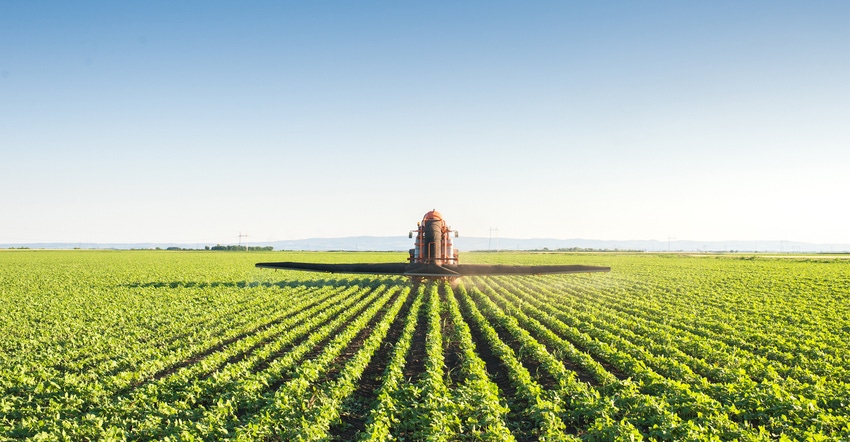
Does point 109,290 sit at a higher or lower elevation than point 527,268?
lower

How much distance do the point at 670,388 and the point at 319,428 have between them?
615 cm

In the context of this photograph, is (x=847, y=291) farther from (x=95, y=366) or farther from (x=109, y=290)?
(x=109, y=290)

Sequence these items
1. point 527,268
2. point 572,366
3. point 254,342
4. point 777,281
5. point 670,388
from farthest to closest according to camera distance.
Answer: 1. point 777,281
2. point 527,268
3. point 254,342
4. point 572,366
5. point 670,388

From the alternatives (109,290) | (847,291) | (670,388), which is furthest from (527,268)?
(109,290)

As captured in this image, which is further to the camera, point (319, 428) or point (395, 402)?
point (395, 402)

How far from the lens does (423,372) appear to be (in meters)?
9.70

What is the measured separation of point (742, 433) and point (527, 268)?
1392 cm

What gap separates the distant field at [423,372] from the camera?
664cm

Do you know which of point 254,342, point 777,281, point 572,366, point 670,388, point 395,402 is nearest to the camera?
point 395,402

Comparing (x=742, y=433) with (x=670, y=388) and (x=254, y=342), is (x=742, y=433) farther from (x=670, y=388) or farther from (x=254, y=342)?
(x=254, y=342)

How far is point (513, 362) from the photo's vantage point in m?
9.73

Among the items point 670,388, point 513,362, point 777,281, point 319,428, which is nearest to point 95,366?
point 319,428

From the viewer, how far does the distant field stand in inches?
262

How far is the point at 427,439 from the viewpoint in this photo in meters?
6.06
